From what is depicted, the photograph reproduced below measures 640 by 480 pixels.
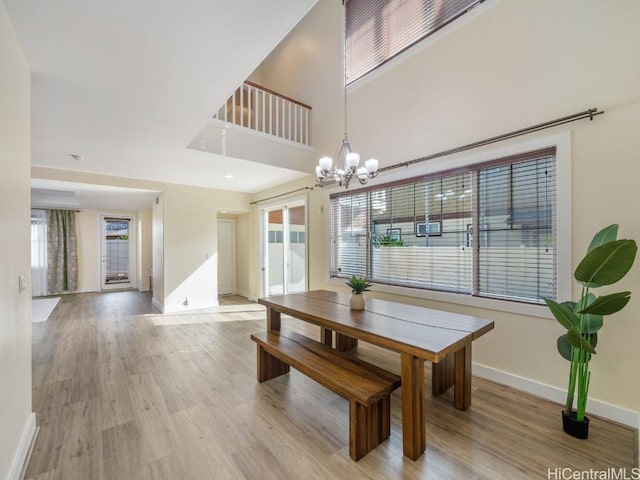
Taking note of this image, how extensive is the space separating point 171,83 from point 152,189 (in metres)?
3.52

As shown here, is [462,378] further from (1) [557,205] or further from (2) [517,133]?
(2) [517,133]

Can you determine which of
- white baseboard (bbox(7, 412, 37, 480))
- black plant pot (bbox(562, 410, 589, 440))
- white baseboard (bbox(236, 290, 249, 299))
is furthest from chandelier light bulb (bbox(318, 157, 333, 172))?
white baseboard (bbox(236, 290, 249, 299))

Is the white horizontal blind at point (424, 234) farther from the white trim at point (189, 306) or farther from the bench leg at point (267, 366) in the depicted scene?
the white trim at point (189, 306)

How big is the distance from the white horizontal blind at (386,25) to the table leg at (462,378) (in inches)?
133

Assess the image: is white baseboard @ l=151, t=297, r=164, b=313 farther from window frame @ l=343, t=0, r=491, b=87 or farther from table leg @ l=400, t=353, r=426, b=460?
window frame @ l=343, t=0, r=491, b=87

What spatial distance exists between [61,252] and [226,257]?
4.31m

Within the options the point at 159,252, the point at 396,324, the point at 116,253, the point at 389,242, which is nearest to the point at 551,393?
the point at 396,324

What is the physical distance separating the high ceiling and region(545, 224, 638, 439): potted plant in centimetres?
226

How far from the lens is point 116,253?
A: 27.1 feet

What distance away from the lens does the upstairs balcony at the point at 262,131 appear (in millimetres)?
3672

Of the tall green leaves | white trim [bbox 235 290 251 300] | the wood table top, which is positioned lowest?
white trim [bbox 235 290 251 300]

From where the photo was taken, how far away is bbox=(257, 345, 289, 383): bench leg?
270cm

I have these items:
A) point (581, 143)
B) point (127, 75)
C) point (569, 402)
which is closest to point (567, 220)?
point (581, 143)

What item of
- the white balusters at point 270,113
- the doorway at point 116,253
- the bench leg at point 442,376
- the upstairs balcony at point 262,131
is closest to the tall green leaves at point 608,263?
the bench leg at point 442,376
